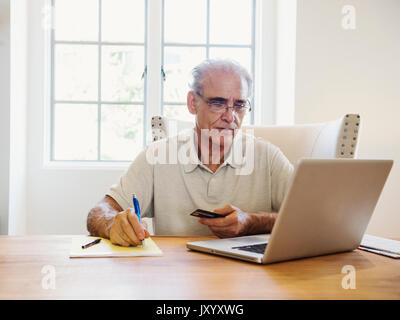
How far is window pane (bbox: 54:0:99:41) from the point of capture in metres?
2.92

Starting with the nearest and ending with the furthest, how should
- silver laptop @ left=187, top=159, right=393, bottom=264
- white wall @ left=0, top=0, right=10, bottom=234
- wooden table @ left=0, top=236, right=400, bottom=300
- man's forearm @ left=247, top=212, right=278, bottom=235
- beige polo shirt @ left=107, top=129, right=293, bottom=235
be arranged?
wooden table @ left=0, top=236, right=400, bottom=300 → silver laptop @ left=187, top=159, right=393, bottom=264 → man's forearm @ left=247, top=212, right=278, bottom=235 → beige polo shirt @ left=107, top=129, right=293, bottom=235 → white wall @ left=0, top=0, right=10, bottom=234

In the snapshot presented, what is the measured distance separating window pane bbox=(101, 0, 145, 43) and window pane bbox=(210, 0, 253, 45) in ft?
1.62

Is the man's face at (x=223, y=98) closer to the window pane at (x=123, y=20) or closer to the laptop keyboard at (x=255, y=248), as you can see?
the laptop keyboard at (x=255, y=248)

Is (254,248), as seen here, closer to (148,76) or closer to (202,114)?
(202,114)

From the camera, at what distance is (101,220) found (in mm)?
1178

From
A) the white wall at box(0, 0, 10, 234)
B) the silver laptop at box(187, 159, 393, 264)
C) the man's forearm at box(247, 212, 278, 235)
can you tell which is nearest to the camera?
the silver laptop at box(187, 159, 393, 264)

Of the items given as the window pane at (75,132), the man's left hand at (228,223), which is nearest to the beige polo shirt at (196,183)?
the man's left hand at (228,223)

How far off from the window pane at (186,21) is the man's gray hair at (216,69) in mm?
1448

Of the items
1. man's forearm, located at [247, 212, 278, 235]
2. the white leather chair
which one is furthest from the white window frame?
man's forearm, located at [247, 212, 278, 235]

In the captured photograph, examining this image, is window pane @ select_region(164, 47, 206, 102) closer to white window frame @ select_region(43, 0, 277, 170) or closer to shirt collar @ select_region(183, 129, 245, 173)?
white window frame @ select_region(43, 0, 277, 170)

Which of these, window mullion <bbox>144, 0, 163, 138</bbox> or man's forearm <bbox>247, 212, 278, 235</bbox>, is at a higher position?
window mullion <bbox>144, 0, 163, 138</bbox>

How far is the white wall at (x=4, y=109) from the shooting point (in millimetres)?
2438
